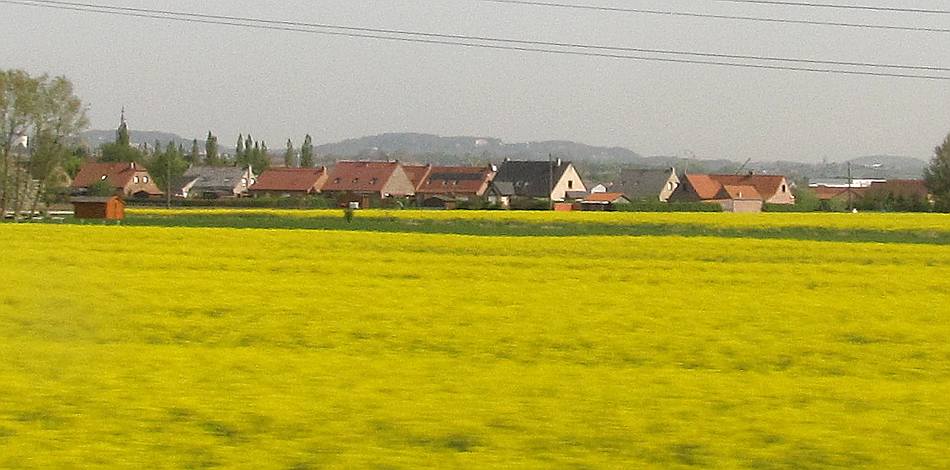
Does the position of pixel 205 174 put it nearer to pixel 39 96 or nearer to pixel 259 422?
pixel 39 96

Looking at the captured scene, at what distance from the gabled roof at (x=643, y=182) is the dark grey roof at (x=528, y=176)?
48.0 ft

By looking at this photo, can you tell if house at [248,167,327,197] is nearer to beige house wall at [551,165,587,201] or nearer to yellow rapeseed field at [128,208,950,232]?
beige house wall at [551,165,587,201]

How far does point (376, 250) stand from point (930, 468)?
2045 centimetres

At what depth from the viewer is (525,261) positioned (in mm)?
23469

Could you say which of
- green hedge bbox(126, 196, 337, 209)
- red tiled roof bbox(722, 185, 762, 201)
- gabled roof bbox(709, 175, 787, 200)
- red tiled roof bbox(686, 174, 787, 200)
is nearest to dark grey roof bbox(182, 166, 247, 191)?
green hedge bbox(126, 196, 337, 209)

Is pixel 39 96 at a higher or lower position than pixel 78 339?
higher

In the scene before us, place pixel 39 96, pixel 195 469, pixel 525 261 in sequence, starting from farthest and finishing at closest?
pixel 39 96 → pixel 525 261 → pixel 195 469

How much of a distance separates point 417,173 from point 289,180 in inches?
655

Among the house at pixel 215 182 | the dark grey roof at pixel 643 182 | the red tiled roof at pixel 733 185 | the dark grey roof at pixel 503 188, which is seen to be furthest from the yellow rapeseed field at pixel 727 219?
the dark grey roof at pixel 643 182

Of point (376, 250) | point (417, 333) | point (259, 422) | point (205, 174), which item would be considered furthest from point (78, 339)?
point (205, 174)

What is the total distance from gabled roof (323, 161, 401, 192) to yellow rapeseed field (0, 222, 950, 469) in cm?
7926

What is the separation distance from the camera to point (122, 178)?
327ft

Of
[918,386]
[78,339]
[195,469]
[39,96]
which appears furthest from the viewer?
[39,96]

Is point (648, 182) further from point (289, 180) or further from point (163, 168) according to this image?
point (163, 168)
